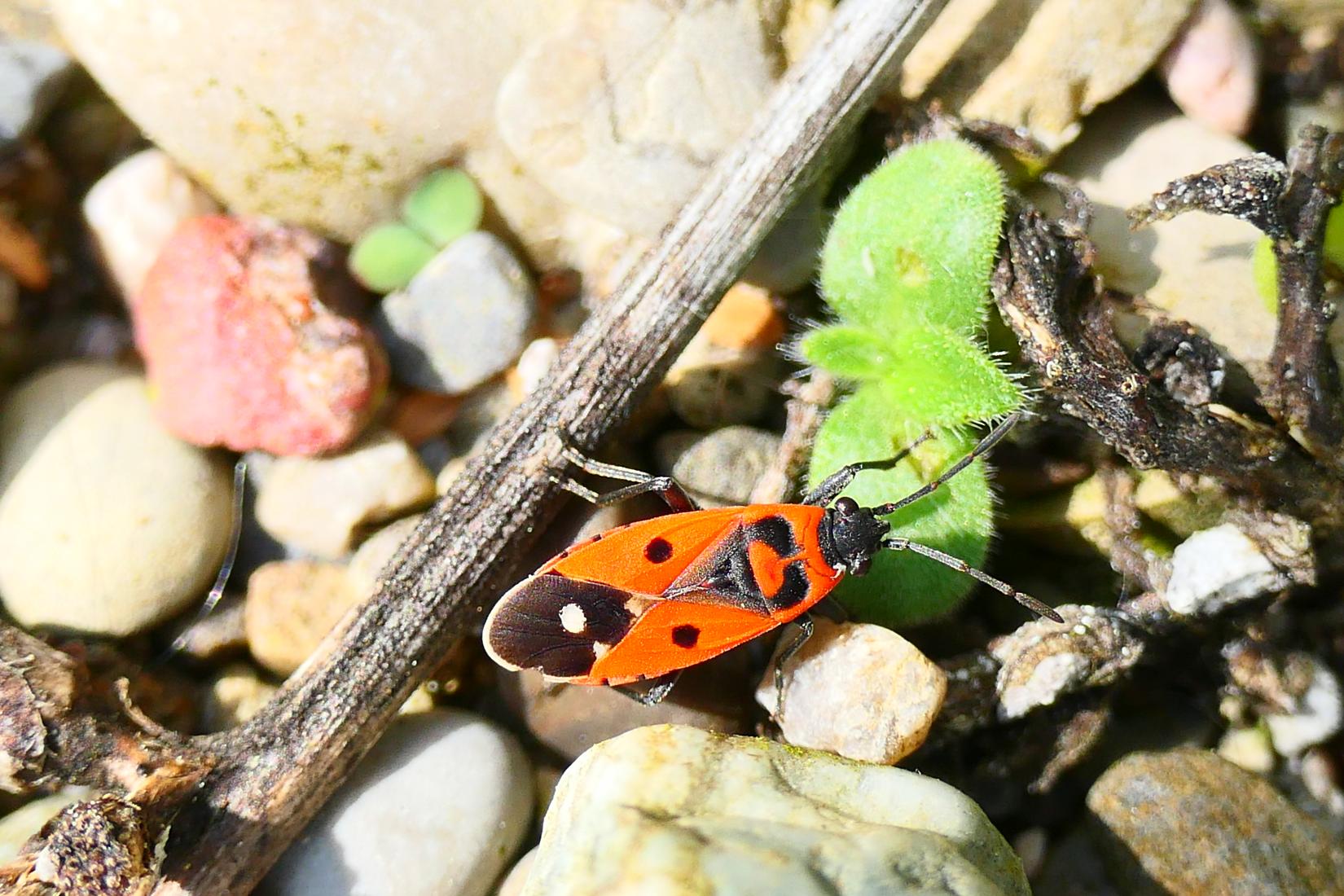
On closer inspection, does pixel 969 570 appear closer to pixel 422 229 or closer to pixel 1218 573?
pixel 1218 573

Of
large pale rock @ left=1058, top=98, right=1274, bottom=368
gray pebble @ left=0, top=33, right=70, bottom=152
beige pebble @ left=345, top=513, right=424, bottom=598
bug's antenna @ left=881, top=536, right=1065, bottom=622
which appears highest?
large pale rock @ left=1058, top=98, right=1274, bottom=368

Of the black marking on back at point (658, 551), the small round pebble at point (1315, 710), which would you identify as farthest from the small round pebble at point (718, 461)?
the small round pebble at point (1315, 710)

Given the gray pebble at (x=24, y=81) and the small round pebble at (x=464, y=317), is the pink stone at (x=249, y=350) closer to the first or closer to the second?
the small round pebble at (x=464, y=317)

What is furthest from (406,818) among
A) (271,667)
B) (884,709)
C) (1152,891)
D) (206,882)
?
(1152,891)

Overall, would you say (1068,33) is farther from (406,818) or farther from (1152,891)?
(406,818)

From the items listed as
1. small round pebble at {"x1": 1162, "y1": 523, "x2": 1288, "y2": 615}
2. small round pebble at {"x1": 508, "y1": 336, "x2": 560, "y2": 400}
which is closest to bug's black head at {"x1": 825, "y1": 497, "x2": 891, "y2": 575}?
small round pebble at {"x1": 1162, "y1": 523, "x2": 1288, "y2": 615}

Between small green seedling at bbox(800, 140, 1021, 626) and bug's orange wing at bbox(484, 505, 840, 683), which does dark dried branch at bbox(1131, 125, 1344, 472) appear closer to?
small green seedling at bbox(800, 140, 1021, 626)

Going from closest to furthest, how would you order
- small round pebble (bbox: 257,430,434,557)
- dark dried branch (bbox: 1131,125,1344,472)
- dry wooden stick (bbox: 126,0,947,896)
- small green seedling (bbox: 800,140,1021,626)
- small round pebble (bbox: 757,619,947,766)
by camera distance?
dark dried branch (bbox: 1131,125,1344,472), small round pebble (bbox: 757,619,947,766), small green seedling (bbox: 800,140,1021,626), dry wooden stick (bbox: 126,0,947,896), small round pebble (bbox: 257,430,434,557)
